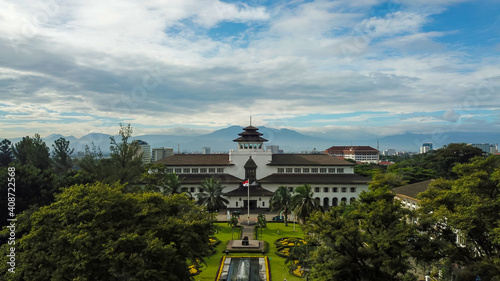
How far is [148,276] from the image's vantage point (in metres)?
15.5

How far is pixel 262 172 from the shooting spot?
6128cm

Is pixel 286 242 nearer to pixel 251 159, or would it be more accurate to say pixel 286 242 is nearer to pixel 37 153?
pixel 251 159

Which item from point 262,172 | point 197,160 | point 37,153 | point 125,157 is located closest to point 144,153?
point 125,157

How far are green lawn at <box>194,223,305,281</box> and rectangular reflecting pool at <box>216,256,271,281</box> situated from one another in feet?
1.84

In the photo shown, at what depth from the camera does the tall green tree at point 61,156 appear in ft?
161

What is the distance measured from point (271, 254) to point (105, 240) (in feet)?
67.3

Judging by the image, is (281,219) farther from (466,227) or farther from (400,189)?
(466,227)

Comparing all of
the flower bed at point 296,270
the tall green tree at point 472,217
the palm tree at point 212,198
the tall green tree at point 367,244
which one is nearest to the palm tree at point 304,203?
the flower bed at point 296,270

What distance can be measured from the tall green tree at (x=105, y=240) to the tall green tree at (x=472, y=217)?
13.9 meters

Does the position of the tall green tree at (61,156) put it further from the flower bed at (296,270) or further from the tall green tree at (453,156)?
the tall green tree at (453,156)

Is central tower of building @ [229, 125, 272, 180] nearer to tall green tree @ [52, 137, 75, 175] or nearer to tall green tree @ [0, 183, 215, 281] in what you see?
tall green tree @ [52, 137, 75, 175]

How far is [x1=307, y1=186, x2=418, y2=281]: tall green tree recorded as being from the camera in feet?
55.8

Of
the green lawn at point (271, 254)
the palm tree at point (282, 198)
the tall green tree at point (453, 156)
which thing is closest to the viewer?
the green lawn at point (271, 254)

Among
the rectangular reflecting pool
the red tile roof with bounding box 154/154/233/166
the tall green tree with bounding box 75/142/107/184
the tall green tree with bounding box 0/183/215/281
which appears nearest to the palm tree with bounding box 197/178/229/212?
the rectangular reflecting pool
